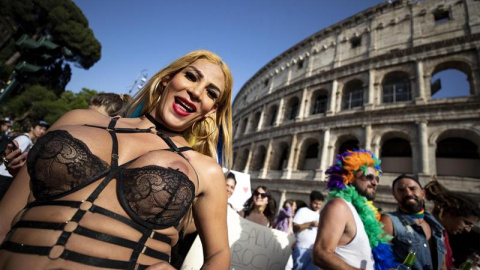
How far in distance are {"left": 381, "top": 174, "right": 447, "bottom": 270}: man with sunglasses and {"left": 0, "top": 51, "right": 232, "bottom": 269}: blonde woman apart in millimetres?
2905

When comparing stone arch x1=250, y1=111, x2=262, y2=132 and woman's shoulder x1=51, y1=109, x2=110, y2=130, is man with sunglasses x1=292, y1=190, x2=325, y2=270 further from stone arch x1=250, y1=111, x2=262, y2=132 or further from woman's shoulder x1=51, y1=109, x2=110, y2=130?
stone arch x1=250, y1=111, x2=262, y2=132

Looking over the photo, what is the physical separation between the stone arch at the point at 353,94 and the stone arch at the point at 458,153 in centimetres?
445

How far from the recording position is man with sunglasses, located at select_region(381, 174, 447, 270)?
108 inches

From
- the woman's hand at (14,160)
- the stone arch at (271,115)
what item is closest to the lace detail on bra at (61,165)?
the woman's hand at (14,160)

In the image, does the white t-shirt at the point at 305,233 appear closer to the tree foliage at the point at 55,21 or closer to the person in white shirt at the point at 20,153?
the person in white shirt at the point at 20,153

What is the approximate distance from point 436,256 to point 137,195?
4131mm

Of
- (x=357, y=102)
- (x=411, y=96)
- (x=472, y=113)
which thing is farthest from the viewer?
(x=357, y=102)

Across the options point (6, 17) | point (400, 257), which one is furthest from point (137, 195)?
point (6, 17)

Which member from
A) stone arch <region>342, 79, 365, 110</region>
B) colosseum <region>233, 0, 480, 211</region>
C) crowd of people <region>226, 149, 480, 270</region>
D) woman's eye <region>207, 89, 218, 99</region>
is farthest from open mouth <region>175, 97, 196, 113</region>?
stone arch <region>342, 79, 365, 110</region>

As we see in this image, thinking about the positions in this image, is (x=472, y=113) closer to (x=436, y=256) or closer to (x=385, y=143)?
(x=385, y=143)

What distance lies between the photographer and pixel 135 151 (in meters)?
1.09

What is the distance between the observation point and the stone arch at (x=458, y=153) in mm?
9372

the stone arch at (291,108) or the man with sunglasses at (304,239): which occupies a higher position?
the stone arch at (291,108)

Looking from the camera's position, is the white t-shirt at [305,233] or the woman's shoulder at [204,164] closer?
the woman's shoulder at [204,164]
